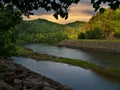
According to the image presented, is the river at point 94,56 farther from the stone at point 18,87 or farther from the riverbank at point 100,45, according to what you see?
the stone at point 18,87

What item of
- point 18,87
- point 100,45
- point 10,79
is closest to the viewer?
point 18,87

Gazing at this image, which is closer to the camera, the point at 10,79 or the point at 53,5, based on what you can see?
the point at 53,5

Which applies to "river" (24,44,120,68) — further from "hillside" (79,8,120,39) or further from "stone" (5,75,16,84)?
"stone" (5,75,16,84)

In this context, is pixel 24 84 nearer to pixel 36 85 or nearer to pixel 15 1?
pixel 36 85

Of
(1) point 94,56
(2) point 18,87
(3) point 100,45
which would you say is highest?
(2) point 18,87

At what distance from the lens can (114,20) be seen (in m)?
146

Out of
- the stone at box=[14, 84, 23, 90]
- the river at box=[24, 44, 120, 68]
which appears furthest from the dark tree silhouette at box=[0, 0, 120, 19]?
the river at box=[24, 44, 120, 68]

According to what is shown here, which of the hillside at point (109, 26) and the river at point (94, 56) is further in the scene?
the hillside at point (109, 26)

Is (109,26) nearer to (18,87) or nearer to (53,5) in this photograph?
(18,87)

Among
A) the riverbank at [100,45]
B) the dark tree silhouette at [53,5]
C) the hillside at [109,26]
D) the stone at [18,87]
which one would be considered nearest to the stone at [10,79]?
the stone at [18,87]

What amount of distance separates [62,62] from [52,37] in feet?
437

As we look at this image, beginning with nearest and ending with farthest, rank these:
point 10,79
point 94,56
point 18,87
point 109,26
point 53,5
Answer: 1. point 53,5
2. point 18,87
3. point 10,79
4. point 94,56
5. point 109,26

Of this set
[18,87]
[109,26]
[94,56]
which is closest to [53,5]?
[18,87]

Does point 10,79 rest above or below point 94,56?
above
